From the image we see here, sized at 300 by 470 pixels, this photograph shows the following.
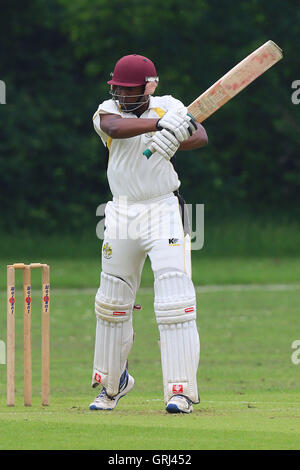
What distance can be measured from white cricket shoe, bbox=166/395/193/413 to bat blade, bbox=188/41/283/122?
1481 millimetres

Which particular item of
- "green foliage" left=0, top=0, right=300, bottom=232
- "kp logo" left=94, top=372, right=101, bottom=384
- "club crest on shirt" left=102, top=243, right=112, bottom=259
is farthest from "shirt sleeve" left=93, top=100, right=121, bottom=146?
"green foliage" left=0, top=0, right=300, bottom=232

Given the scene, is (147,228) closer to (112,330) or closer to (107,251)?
(107,251)

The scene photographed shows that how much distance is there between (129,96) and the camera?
6129 mm

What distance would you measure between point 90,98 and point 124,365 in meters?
21.6

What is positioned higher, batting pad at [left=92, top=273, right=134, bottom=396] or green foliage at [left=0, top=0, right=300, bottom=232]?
green foliage at [left=0, top=0, right=300, bottom=232]

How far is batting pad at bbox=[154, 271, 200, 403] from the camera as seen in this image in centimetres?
600

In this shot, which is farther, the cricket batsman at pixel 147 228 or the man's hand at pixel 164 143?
the cricket batsman at pixel 147 228

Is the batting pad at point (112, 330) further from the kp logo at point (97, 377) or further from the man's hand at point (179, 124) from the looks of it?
the man's hand at point (179, 124)

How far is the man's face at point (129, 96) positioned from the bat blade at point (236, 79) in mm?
293

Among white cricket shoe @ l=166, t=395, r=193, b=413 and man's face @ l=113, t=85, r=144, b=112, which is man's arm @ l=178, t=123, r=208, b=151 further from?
white cricket shoe @ l=166, t=395, r=193, b=413

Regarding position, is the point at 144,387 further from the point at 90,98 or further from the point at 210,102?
the point at 90,98

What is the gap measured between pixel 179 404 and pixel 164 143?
133 centimetres

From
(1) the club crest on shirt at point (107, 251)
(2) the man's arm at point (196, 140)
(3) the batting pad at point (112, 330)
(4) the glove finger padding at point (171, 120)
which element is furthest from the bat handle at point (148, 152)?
(3) the batting pad at point (112, 330)

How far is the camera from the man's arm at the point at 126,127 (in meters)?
5.90
